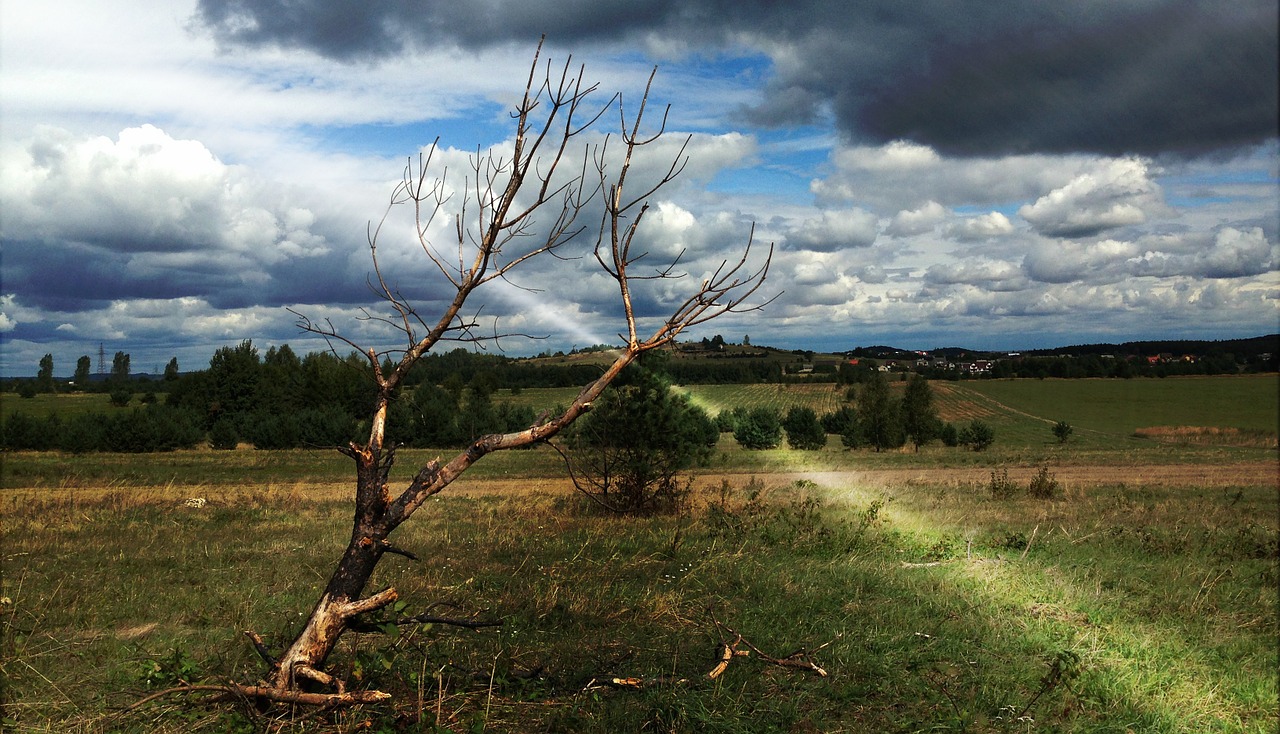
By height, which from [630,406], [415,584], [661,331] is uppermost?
[661,331]

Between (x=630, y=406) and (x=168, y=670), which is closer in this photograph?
(x=168, y=670)

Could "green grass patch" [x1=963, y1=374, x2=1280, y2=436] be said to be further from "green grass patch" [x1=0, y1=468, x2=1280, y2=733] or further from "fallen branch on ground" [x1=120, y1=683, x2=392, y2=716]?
"fallen branch on ground" [x1=120, y1=683, x2=392, y2=716]

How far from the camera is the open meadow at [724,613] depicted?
17.8ft

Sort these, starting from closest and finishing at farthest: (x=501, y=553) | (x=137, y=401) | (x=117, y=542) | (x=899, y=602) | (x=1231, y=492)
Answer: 1. (x=899, y=602)
2. (x=501, y=553)
3. (x=117, y=542)
4. (x=1231, y=492)
5. (x=137, y=401)

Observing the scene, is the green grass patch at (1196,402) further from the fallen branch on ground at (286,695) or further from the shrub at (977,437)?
the shrub at (977,437)

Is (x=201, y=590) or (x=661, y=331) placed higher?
(x=661, y=331)

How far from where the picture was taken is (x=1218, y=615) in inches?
318

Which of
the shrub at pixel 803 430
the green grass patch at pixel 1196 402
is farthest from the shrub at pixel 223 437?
the green grass patch at pixel 1196 402

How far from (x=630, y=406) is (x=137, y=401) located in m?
87.4

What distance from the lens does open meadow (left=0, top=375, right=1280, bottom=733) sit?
17.8ft

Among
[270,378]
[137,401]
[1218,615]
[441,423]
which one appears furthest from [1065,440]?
[137,401]

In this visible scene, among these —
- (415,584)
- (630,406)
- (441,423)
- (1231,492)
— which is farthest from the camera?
(441,423)

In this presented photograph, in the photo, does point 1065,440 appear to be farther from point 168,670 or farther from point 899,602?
point 168,670

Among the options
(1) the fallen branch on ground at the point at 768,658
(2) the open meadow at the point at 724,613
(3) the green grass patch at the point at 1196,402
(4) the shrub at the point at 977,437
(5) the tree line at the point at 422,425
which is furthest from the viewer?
(5) the tree line at the point at 422,425
